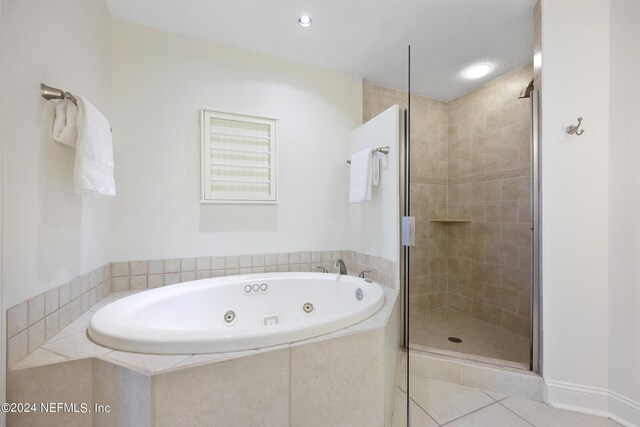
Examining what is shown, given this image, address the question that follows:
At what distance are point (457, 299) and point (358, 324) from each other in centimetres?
193

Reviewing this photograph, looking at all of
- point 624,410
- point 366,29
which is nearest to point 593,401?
point 624,410

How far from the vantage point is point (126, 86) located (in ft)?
5.80

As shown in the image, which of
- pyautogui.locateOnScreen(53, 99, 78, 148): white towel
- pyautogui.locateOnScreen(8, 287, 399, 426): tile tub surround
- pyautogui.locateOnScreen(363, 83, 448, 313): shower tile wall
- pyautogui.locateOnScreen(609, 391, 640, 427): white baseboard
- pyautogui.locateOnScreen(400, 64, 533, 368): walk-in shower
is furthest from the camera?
pyautogui.locateOnScreen(363, 83, 448, 313): shower tile wall

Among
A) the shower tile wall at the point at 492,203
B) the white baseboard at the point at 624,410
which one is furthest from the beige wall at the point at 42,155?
the shower tile wall at the point at 492,203

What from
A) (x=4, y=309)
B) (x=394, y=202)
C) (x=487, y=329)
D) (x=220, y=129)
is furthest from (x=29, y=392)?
(x=487, y=329)

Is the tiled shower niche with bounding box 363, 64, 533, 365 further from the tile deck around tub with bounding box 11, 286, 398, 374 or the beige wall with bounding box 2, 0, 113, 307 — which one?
the beige wall with bounding box 2, 0, 113, 307

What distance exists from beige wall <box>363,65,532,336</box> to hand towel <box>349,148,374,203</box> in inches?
26.0

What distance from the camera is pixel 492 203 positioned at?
240 centimetres

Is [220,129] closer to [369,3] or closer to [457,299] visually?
[369,3]

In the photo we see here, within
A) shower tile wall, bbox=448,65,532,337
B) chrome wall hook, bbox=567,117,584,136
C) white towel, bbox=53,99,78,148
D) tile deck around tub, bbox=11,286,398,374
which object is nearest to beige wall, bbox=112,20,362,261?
white towel, bbox=53,99,78,148

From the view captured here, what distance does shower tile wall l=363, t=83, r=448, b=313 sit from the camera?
8.38ft

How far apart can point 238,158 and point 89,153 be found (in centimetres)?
97

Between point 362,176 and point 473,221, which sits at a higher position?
point 362,176

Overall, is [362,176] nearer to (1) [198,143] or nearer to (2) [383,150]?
(2) [383,150]
